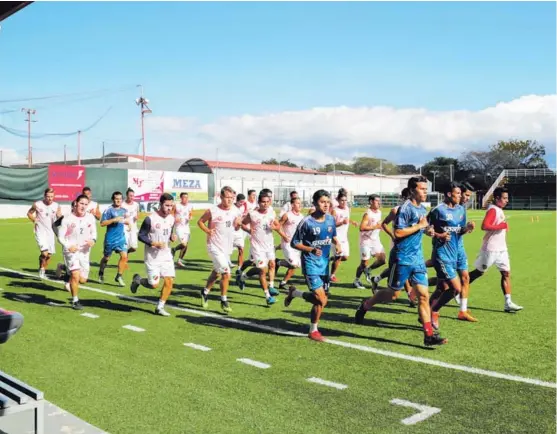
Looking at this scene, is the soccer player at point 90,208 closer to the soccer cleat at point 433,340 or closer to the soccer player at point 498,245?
the soccer cleat at point 433,340

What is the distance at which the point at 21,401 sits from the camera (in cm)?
344

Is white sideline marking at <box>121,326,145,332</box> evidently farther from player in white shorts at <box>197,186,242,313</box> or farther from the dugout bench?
the dugout bench

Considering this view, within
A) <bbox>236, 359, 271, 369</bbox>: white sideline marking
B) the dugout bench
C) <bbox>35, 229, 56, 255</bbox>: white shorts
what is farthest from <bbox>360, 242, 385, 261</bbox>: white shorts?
the dugout bench

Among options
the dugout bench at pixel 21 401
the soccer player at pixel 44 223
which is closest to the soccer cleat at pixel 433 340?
the dugout bench at pixel 21 401

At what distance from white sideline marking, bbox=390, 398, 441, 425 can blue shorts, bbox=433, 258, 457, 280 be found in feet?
10.3

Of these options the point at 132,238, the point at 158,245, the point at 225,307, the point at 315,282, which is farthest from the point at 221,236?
the point at 132,238

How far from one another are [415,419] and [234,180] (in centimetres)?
5471

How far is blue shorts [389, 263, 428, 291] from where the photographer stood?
23.2 ft

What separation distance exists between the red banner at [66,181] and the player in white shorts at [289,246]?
26729 mm

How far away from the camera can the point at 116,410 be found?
15.8 feet

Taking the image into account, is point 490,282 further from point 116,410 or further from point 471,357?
point 116,410

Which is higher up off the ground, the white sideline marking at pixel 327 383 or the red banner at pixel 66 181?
the red banner at pixel 66 181

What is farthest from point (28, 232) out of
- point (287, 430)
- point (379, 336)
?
point (287, 430)

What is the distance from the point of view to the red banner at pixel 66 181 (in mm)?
35312
